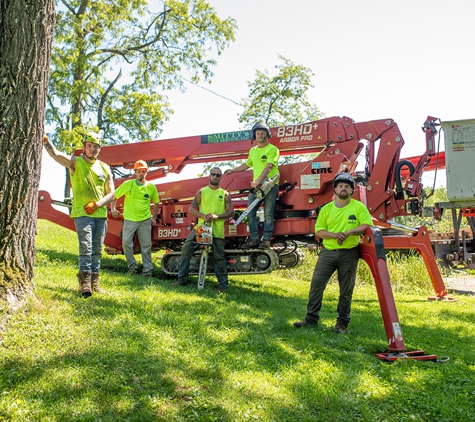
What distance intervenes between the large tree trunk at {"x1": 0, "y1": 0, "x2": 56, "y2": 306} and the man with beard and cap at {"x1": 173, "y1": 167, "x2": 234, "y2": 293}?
3435 mm

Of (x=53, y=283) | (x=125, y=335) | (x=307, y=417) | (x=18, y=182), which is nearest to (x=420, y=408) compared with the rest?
(x=307, y=417)

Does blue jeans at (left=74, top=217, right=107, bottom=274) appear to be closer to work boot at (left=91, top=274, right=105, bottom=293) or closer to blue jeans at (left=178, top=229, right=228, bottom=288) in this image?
work boot at (left=91, top=274, right=105, bottom=293)

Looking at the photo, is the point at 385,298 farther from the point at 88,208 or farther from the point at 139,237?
the point at 139,237

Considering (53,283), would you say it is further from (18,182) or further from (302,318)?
(302,318)

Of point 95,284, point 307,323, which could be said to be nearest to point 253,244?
point 307,323

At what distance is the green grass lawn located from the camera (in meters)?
3.24

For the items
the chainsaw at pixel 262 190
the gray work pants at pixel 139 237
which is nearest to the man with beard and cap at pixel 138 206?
the gray work pants at pixel 139 237

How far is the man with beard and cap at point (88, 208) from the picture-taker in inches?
217

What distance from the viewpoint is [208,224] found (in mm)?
7641

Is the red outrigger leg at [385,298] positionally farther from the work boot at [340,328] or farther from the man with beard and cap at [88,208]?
the man with beard and cap at [88,208]

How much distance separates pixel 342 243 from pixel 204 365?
7.67 ft

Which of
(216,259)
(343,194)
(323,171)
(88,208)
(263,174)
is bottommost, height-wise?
(216,259)

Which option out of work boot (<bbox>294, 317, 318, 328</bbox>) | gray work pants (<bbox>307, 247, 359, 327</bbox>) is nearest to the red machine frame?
gray work pants (<bbox>307, 247, 359, 327</bbox>)

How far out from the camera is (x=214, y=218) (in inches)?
297
